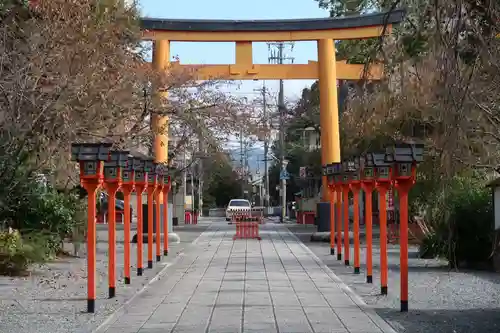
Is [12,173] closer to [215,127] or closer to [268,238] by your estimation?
[215,127]

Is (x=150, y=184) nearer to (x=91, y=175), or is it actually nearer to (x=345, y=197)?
(x=345, y=197)

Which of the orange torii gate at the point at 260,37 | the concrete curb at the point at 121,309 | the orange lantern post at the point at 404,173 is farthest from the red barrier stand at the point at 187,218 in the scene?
the orange lantern post at the point at 404,173

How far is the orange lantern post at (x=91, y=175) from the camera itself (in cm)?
1204

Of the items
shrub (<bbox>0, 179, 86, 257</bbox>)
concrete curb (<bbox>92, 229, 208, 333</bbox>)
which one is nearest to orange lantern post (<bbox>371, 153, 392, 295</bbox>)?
concrete curb (<bbox>92, 229, 208, 333</bbox>)

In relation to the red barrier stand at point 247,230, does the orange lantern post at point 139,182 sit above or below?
above

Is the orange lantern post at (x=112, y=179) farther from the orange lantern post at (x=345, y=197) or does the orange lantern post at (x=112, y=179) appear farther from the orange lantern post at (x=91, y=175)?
the orange lantern post at (x=345, y=197)

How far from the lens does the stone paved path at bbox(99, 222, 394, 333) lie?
10617 millimetres

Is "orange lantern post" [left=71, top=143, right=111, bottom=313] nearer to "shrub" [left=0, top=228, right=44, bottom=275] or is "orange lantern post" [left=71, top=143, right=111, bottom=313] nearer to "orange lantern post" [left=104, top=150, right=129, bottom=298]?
"orange lantern post" [left=104, top=150, right=129, bottom=298]

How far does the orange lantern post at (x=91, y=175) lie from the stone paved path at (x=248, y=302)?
2.15 ft

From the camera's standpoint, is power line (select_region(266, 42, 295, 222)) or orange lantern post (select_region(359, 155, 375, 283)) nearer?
orange lantern post (select_region(359, 155, 375, 283))

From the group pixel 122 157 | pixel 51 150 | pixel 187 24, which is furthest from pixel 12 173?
pixel 187 24

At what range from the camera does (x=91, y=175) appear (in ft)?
40.3

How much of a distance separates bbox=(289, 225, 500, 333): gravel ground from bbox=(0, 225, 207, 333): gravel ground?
422 cm

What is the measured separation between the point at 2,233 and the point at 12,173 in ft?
5.68
